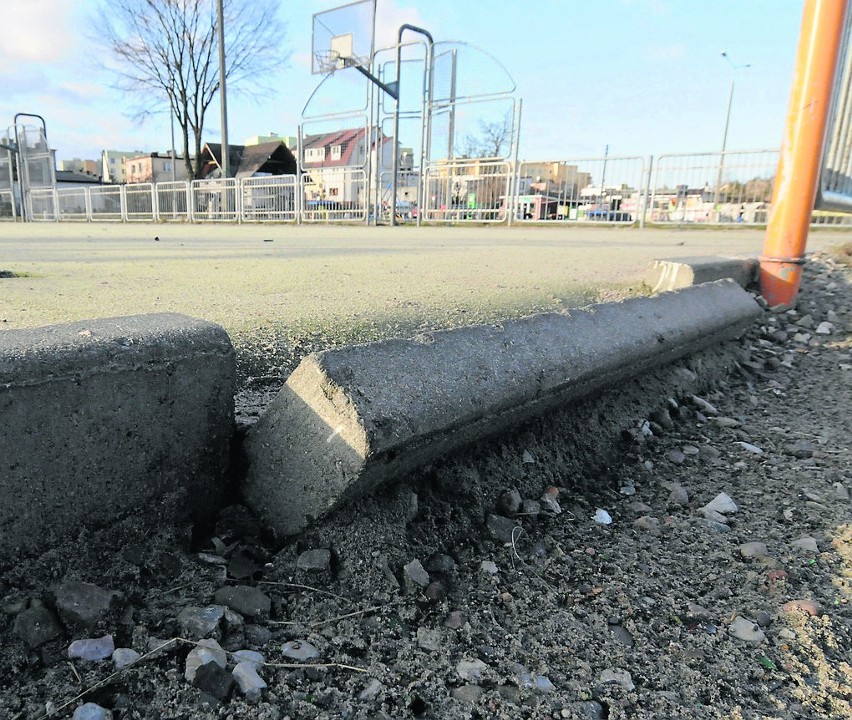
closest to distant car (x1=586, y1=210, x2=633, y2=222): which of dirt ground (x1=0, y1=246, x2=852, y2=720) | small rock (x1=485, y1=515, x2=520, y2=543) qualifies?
dirt ground (x1=0, y1=246, x2=852, y2=720)

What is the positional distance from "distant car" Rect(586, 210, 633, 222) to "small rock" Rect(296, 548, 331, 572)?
13843mm

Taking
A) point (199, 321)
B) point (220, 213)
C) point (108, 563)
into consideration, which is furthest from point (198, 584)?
point (220, 213)

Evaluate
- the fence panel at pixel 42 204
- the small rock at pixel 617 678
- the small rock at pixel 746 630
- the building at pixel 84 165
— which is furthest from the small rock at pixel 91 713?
the building at pixel 84 165

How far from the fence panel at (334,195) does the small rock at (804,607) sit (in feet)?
55.2

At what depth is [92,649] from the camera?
1.03m

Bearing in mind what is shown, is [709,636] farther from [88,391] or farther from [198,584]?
[88,391]

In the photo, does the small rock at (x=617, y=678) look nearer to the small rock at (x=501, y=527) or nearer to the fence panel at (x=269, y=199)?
the small rock at (x=501, y=527)

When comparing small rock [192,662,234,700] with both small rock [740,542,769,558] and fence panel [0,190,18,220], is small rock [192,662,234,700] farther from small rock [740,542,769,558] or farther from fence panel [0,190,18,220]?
fence panel [0,190,18,220]

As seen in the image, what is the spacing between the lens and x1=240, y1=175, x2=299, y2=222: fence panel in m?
19.1

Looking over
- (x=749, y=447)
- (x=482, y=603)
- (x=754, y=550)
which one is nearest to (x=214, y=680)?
(x=482, y=603)

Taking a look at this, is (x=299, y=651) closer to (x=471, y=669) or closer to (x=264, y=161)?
(x=471, y=669)

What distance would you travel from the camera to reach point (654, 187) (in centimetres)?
1404

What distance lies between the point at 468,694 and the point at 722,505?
113 centimetres

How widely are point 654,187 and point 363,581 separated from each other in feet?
47.4
